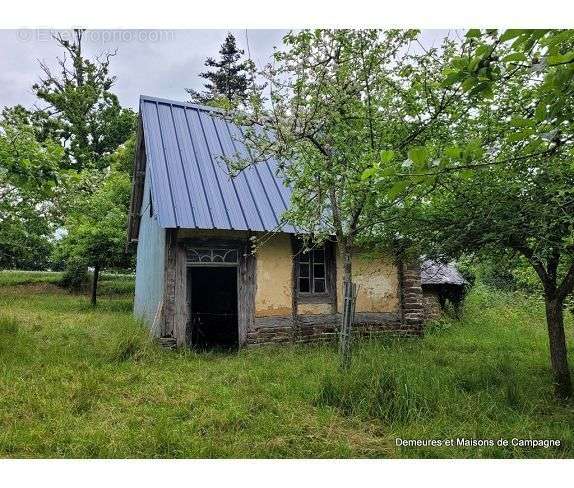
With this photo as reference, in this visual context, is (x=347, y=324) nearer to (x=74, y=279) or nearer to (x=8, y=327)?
(x=8, y=327)

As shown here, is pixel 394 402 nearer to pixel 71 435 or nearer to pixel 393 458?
pixel 393 458

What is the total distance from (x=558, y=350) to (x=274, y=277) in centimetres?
458

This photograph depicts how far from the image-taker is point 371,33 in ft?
14.4

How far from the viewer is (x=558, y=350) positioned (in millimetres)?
4898

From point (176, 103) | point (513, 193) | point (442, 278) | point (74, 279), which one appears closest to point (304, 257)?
point (176, 103)

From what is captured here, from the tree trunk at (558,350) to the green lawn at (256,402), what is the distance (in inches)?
7.0

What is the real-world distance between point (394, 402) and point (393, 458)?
91cm

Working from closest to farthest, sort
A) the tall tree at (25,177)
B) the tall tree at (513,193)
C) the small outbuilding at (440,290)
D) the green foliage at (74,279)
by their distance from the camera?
1. the tall tree at (513,193)
2. the tall tree at (25,177)
3. the small outbuilding at (440,290)
4. the green foliage at (74,279)

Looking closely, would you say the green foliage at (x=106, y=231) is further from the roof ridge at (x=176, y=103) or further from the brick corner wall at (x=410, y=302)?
the brick corner wall at (x=410, y=302)

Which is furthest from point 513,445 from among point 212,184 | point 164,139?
point 164,139

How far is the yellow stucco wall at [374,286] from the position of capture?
8.45 meters

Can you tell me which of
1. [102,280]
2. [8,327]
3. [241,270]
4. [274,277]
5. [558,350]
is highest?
[102,280]

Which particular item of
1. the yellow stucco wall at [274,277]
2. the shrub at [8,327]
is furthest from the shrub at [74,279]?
the yellow stucco wall at [274,277]

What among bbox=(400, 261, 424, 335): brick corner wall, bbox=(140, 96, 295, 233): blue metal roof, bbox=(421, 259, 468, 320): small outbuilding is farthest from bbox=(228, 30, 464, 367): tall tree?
bbox=(421, 259, 468, 320): small outbuilding
